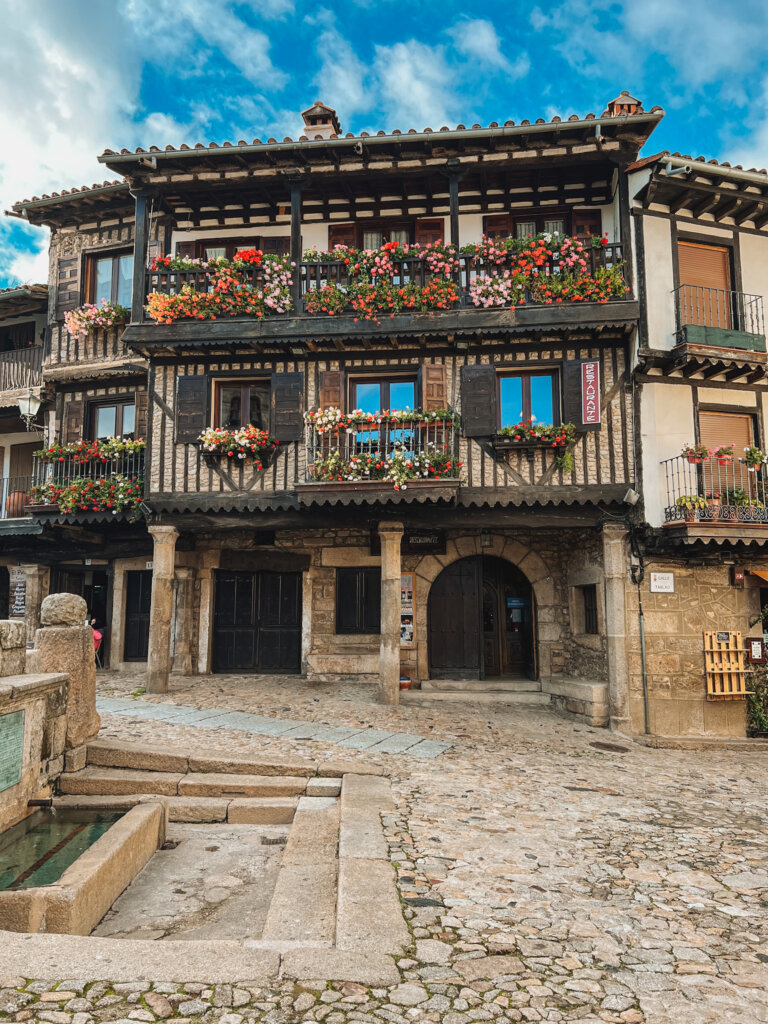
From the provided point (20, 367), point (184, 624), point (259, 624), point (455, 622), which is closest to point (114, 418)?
point (20, 367)

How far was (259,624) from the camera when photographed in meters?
13.1

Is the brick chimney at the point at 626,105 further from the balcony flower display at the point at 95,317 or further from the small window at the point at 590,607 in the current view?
the balcony flower display at the point at 95,317

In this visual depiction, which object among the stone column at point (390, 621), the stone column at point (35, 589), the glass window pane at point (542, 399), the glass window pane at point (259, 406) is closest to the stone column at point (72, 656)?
the stone column at point (390, 621)

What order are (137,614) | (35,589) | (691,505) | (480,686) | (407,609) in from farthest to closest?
(35,589), (137,614), (407,609), (480,686), (691,505)

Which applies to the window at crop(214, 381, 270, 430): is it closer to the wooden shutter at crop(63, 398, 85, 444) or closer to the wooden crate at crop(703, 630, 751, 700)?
the wooden shutter at crop(63, 398, 85, 444)

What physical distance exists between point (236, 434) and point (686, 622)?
775cm

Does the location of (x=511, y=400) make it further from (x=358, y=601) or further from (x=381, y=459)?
(x=358, y=601)

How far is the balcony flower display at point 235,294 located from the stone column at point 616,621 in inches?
253

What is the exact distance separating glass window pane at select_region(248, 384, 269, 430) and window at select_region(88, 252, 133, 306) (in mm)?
4045

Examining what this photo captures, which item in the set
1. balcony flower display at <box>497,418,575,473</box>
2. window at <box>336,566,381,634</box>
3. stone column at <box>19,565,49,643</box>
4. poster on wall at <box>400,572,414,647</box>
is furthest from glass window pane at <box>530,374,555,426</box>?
stone column at <box>19,565,49,643</box>

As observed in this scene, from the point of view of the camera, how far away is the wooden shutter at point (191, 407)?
1080cm

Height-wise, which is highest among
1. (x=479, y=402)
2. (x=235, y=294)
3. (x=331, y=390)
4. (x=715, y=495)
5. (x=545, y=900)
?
(x=235, y=294)

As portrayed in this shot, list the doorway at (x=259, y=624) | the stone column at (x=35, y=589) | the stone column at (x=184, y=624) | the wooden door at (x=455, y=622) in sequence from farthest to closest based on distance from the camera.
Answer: the stone column at (x=35, y=589)
the doorway at (x=259, y=624)
the stone column at (x=184, y=624)
the wooden door at (x=455, y=622)

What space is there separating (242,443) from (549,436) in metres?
4.84
